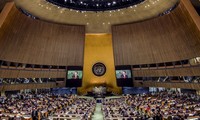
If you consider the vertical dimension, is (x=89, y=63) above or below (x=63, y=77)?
above

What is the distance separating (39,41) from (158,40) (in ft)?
58.4

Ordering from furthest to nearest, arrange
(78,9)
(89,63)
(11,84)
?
(89,63) → (78,9) → (11,84)

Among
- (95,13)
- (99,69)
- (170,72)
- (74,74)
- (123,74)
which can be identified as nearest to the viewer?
(170,72)

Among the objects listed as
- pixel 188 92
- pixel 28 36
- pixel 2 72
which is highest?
pixel 28 36

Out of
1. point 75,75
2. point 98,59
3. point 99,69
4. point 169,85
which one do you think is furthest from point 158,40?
point 75,75

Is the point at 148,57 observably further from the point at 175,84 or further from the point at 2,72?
the point at 2,72

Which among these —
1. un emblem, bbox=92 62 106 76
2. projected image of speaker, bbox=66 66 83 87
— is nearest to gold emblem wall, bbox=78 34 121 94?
un emblem, bbox=92 62 106 76

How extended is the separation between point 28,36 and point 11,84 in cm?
687

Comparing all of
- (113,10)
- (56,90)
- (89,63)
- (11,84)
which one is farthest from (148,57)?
(11,84)

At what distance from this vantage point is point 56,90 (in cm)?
3528

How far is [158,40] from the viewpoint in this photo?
97.9 ft

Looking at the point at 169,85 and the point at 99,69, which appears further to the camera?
the point at 99,69

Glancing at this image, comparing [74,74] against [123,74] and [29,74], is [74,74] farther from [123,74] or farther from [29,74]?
[123,74]

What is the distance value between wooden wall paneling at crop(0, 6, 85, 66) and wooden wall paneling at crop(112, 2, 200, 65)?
7.06 meters
